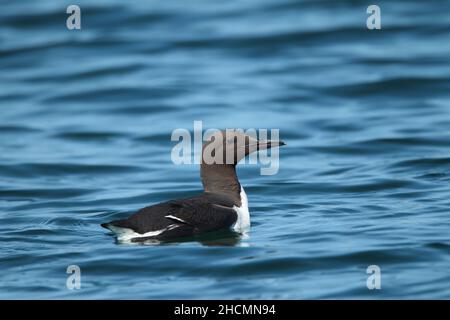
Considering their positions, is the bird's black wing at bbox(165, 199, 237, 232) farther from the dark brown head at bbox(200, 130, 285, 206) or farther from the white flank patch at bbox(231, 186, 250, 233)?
the dark brown head at bbox(200, 130, 285, 206)

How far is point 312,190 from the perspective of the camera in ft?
43.3

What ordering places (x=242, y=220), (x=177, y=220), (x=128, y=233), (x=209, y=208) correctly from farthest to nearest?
(x=242, y=220) → (x=209, y=208) → (x=128, y=233) → (x=177, y=220)

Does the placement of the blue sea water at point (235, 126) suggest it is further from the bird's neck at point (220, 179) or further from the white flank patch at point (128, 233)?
the bird's neck at point (220, 179)

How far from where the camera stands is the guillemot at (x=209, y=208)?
393 inches

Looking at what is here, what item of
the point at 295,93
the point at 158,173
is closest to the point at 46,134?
the point at 158,173

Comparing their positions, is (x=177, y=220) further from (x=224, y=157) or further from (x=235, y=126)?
(x=235, y=126)

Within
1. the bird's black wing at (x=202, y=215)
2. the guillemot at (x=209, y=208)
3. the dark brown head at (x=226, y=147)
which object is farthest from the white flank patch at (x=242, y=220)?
the dark brown head at (x=226, y=147)

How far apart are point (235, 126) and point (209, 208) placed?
715 centimetres

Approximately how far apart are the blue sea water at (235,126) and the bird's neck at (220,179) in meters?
0.46

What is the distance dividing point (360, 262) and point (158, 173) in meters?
5.65

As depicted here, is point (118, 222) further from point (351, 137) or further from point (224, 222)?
point (351, 137)

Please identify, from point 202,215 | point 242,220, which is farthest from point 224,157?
point 202,215

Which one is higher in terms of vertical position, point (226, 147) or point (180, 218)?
point (226, 147)

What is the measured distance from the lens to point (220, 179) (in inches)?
434
